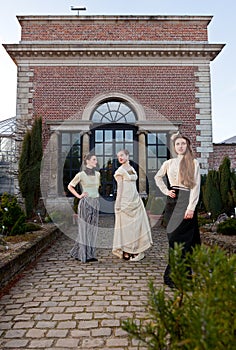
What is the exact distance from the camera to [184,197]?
12.2 ft

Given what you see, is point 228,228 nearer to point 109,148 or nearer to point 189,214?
point 189,214

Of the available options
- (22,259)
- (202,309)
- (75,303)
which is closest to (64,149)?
(22,259)

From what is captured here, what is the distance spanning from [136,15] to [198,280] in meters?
12.3

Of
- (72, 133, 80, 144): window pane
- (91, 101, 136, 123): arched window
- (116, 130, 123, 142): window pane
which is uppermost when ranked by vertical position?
(91, 101, 136, 123): arched window

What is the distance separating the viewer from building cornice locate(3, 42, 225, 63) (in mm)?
11258

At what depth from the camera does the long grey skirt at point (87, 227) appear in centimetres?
504

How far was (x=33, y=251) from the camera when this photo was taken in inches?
200

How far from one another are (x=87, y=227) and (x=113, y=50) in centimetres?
827

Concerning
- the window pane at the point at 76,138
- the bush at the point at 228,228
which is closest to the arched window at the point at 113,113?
the window pane at the point at 76,138

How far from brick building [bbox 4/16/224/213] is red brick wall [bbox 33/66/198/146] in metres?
0.04

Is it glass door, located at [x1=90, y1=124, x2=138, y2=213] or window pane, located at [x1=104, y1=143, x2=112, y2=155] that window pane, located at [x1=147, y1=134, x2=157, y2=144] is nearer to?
glass door, located at [x1=90, y1=124, x2=138, y2=213]

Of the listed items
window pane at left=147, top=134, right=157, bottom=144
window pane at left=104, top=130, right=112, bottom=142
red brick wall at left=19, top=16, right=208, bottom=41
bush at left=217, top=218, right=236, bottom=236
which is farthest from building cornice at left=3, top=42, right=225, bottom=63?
bush at left=217, top=218, right=236, bottom=236

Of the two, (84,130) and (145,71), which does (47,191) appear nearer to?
(84,130)

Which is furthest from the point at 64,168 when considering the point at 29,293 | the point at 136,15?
the point at 29,293
